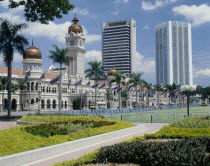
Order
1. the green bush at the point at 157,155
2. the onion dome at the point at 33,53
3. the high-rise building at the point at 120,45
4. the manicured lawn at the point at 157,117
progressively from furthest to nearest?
the high-rise building at the point at 120,45, the onion dome at the point at 33,53, the manicured lawn at the point at 157,117, the green bush at the point at 157,155

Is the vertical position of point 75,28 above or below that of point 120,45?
below

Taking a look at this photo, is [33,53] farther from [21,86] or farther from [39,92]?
[39,92]

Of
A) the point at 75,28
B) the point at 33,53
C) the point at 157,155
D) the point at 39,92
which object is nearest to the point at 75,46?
the point at 75,28

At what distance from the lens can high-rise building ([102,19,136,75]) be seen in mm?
175000

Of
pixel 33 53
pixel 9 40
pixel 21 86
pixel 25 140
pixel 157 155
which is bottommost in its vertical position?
pixel 25 140

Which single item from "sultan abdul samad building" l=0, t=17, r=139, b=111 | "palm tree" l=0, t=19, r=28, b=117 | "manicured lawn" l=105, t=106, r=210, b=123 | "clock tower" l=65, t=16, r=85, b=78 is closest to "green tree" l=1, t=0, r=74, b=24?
"manicured lawn" l=105, t=106, r=210, b=123

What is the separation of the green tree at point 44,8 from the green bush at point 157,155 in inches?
270

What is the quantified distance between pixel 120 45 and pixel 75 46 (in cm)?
7627

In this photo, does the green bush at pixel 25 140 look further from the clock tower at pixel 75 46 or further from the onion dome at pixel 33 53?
the clock tower at pixel 75 46

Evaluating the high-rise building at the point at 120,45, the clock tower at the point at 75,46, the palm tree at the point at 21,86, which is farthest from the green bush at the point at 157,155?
the high-rise building at the point at 120,45

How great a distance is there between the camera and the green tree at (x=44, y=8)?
11.8 meters

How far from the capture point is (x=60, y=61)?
55.8 meters

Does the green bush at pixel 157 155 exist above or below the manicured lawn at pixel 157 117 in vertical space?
above

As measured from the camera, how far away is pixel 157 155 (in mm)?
7570
